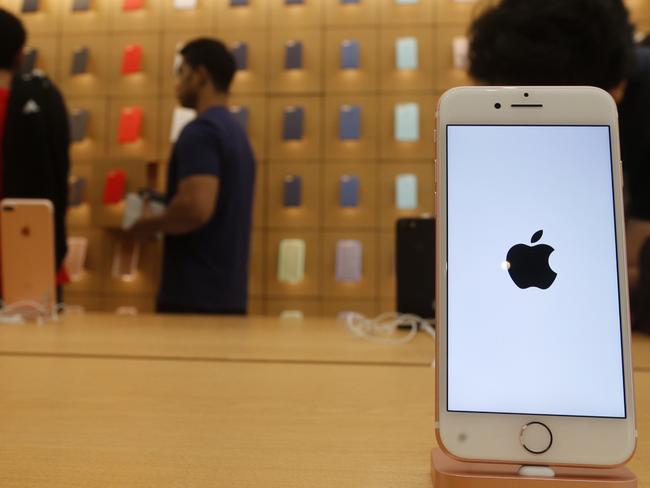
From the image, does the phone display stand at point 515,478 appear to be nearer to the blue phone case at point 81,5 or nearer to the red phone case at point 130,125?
the red phone case at point 130,125

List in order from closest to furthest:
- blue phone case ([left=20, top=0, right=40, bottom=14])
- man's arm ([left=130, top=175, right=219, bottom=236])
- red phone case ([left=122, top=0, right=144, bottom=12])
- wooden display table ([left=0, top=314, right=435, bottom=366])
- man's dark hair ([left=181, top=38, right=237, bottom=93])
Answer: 1. wooden display table ([left=0, top=314, right=435, bottom=366])
2. man's arm ([left=130, top=175, right=219, bottom=236])
3. man's dark hair ([left=181, top=38, right=237, bottom=93])
4. red phone case ([left=122, top=0, right=144, bottom=12])
5. blue phone case ([left=20, top=0, right=40, bottom=14])

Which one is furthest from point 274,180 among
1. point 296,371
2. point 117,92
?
point 296,371

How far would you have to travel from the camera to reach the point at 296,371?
810 millimetres

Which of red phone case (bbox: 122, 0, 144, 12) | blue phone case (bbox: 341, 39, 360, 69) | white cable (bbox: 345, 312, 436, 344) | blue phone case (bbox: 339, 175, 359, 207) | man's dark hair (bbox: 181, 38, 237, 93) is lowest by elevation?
white cable (bbox: 345, 312, 436, 344)

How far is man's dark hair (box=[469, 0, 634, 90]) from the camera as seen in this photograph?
1.16m

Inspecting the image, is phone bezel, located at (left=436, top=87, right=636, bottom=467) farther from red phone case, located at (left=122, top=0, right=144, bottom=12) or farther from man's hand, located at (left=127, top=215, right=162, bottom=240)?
red phone case, located at (left=122, top=0, right=144, bottom=12)

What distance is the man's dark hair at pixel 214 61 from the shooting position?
205cm

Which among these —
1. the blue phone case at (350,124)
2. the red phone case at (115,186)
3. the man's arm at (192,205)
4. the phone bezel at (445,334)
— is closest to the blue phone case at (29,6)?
the red phone case at (115,186)

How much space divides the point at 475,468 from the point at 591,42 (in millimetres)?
1036

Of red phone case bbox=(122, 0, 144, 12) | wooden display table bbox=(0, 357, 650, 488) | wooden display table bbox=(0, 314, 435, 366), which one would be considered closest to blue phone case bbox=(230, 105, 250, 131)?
red phone case bbox=(122, 0, 144, 12)

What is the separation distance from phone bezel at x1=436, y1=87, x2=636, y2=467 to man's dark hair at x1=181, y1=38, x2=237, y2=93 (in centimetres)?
171

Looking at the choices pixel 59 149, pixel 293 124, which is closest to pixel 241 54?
pixel 293 124

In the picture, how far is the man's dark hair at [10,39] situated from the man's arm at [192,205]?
29.8 inches

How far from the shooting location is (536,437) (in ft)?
1.31
